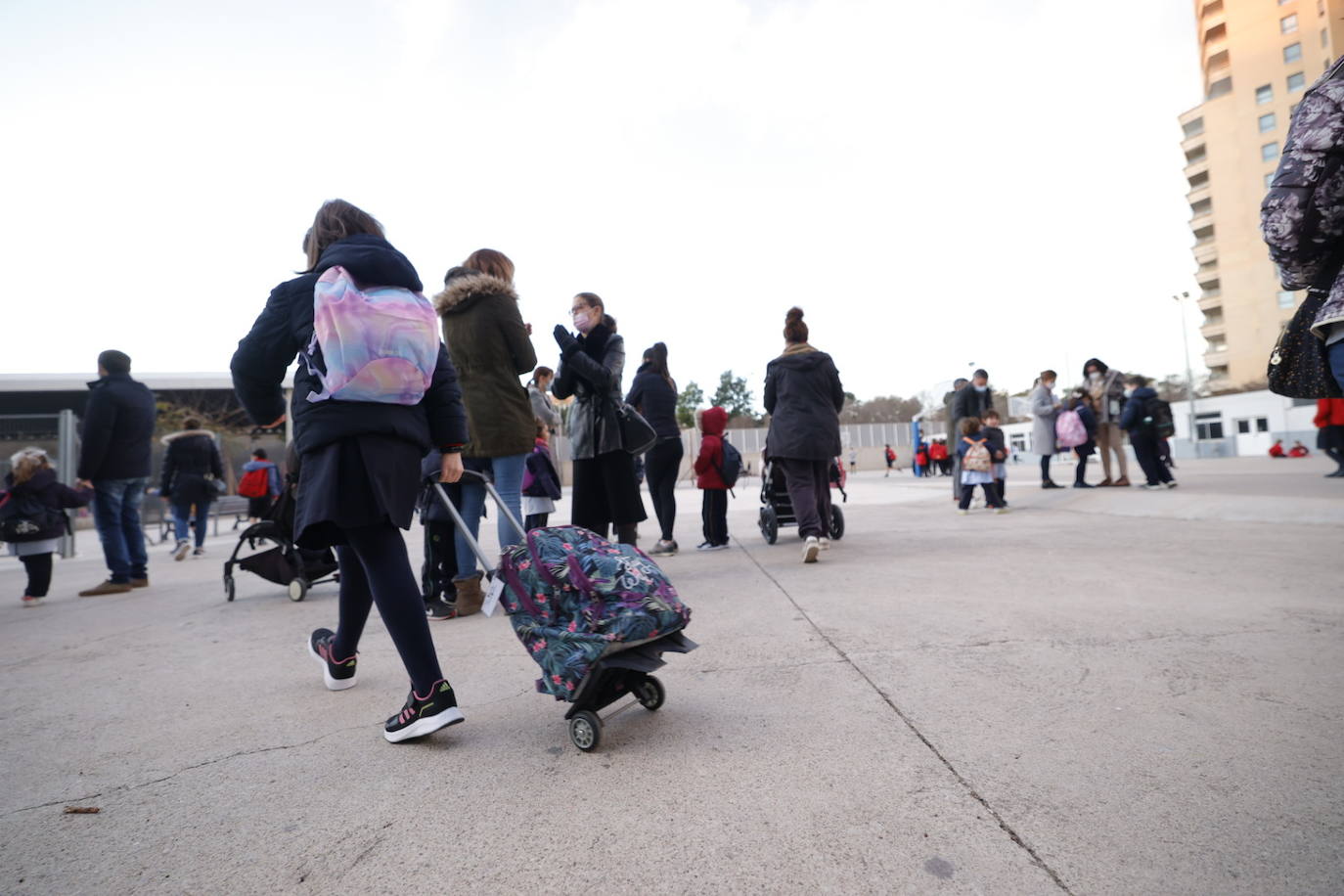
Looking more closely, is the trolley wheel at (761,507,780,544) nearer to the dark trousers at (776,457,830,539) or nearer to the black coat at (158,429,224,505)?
the dark trousers at (776,457,830,539)

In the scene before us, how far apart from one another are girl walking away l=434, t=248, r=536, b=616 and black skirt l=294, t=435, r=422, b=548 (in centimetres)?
193

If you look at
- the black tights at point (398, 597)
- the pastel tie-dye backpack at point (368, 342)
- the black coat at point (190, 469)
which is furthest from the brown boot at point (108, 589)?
the pastel tie-dye backpack at point (368, 342)

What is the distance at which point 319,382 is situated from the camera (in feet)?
7.81

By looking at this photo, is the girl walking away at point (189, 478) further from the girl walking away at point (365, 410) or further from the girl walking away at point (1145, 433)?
the girl walking away at point (1145, 433)

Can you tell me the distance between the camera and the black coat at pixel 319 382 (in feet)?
7.68

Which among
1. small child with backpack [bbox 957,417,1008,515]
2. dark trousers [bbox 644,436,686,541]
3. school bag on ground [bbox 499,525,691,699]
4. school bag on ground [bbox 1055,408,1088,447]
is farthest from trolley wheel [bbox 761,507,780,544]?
school bag on ground [bbox 1055,408,1088,447]

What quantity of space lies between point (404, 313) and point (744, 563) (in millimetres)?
4143

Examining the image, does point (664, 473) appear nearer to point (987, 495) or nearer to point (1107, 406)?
point (987, 495)

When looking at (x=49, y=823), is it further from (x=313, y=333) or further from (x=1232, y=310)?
(x=1232, y=310)

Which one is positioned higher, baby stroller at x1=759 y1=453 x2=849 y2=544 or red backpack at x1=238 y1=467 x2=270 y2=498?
red backpack at x1=238 y1=467 x2=270 y2=498

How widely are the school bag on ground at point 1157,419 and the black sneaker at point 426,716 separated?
11.2m

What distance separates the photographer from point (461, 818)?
1.81m

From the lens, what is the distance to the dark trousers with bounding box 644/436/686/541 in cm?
701

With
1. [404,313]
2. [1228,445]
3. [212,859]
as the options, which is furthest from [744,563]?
[1228,445]
